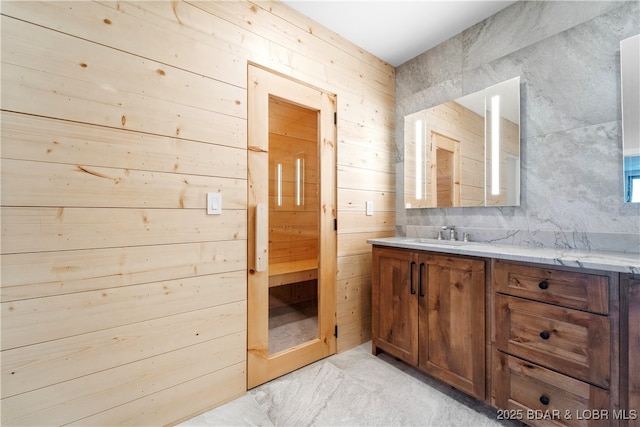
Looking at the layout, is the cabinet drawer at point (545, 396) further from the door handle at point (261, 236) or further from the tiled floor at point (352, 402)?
the door handle at point (261, 236)

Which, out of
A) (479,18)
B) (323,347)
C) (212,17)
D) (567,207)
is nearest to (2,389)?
(323,347)

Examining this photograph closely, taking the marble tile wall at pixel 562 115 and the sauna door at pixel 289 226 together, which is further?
the sauna door at pixel 289 226

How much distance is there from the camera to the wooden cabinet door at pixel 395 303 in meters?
1.88

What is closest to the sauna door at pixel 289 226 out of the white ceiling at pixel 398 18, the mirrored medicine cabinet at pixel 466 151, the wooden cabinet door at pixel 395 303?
the wooden cabinet door at pixel 395 303

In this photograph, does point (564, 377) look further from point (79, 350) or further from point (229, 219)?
point (79, 350)

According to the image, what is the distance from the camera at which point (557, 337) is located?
1.27 metres

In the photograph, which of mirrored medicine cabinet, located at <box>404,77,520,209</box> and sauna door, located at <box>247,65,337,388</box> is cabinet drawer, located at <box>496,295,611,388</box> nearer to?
mirrored medicine cabinet, located at <box>404,77,520,209</box>

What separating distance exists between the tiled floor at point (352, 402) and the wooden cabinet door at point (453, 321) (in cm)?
13

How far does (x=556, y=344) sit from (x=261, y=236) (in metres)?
1.67

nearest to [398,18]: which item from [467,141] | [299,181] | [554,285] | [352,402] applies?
[467,141]

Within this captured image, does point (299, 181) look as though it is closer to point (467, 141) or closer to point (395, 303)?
point (395, 303)

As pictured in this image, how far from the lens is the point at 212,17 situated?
1.58 m

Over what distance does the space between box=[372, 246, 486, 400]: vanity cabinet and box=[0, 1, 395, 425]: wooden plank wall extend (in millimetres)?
1081

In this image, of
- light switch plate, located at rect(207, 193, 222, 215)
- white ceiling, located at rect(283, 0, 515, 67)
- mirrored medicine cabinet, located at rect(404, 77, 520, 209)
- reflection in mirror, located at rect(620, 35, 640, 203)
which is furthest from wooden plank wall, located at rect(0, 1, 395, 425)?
reflection in mirror, located at rect(620, 35, 640, 203)
